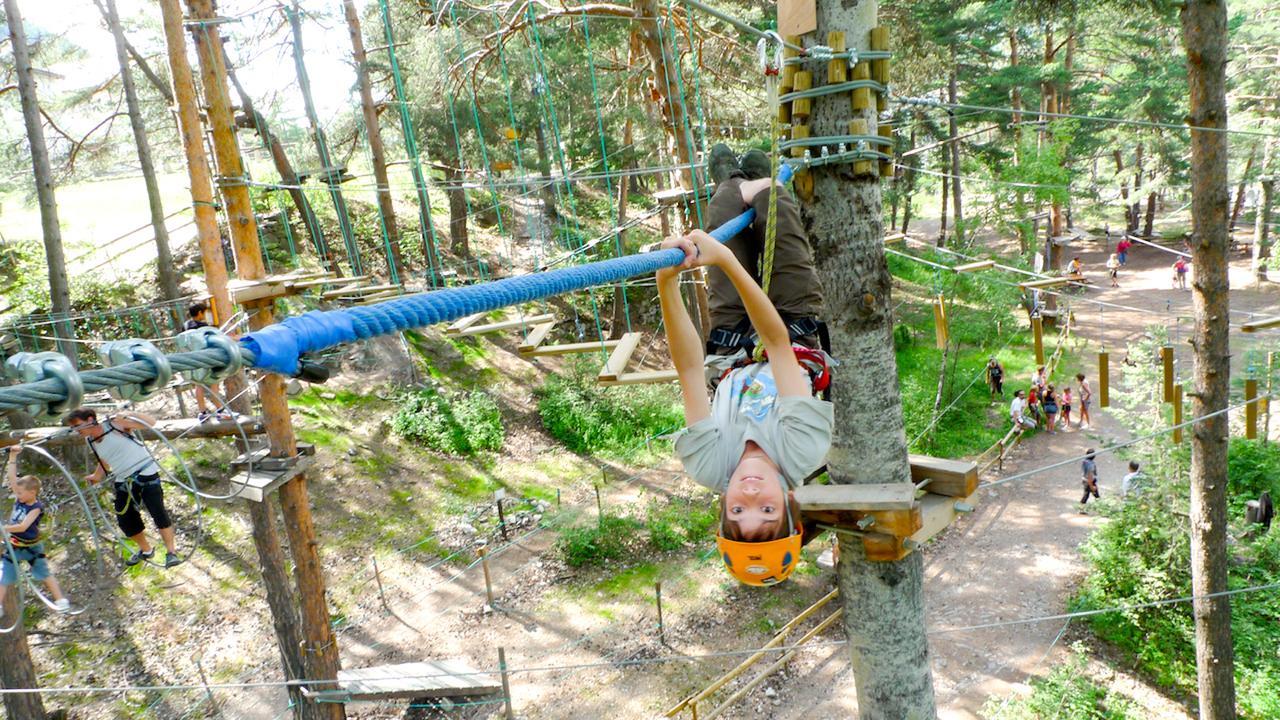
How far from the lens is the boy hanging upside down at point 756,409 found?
2014 millimetres

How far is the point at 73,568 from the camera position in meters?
7.38

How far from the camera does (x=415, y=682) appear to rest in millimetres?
6148

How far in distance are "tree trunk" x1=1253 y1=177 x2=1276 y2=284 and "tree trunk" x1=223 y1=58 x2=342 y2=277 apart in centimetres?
1890

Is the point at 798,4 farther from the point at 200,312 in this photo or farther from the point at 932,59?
the point at 932,59

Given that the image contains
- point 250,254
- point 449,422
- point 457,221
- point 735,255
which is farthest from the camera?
point 457,221

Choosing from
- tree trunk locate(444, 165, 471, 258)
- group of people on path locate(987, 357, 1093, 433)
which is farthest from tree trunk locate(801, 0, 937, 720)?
tree trunk locate(444, 165, 471, 258)

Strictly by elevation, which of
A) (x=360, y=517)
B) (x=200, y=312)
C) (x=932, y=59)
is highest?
(x=932, y=59)

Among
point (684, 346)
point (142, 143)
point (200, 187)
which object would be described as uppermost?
point (142, 143)

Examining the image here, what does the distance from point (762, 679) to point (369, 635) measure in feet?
13.2

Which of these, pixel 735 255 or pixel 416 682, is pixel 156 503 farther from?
pixel 735 255

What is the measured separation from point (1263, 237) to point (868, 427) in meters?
19.4

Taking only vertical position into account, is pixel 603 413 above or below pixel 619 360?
below

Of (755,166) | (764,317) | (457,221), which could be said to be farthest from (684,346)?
(457,221)

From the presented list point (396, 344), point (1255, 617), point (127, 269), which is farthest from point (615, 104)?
point (1255, 617)
